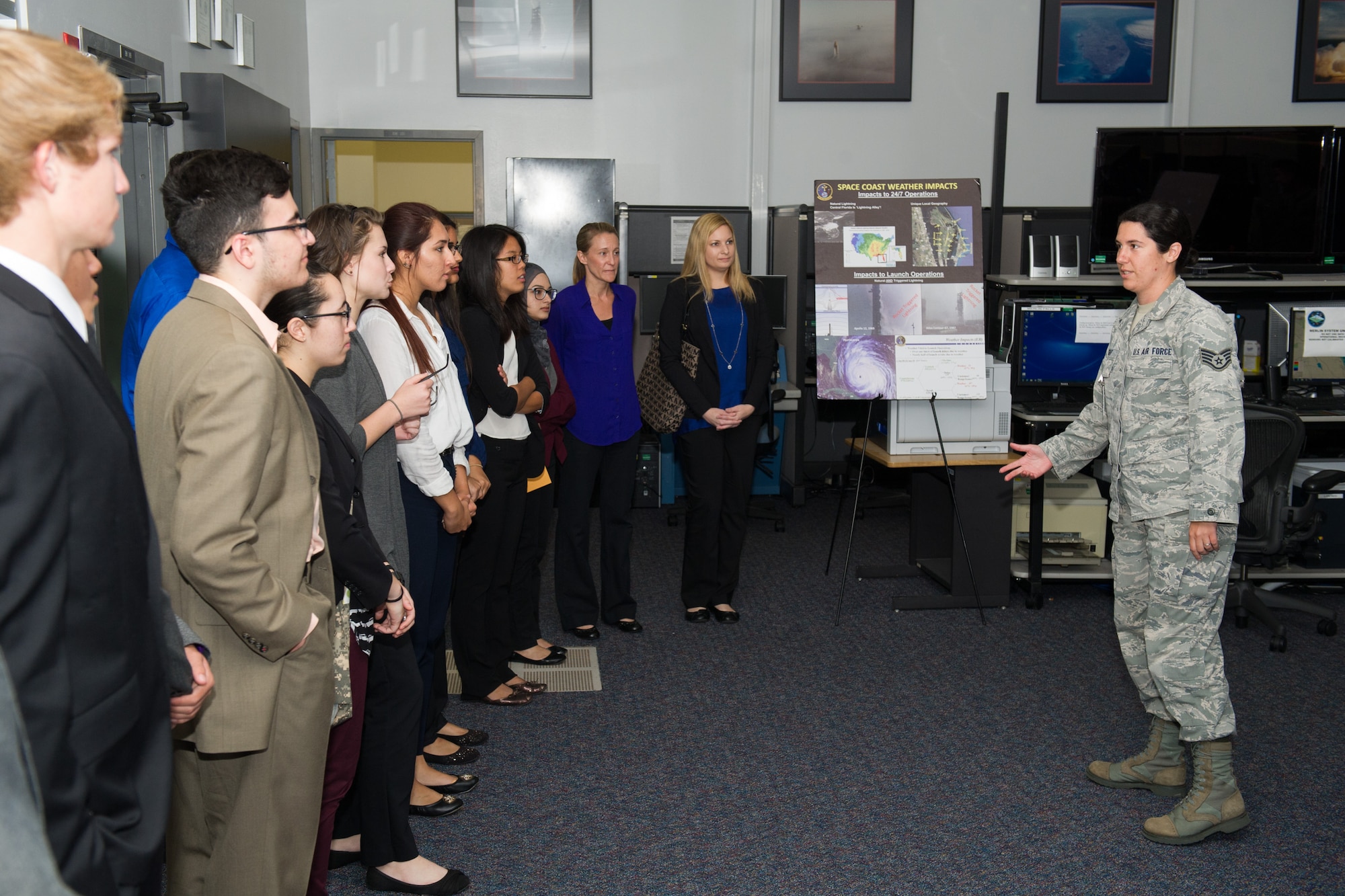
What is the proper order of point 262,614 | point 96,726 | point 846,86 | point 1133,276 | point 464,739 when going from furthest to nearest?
1. point 846,86
2. point 464,739
3. point 1133,276
4. point 262,614
5. point 96,726

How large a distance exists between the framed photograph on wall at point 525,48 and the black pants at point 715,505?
10.5ft

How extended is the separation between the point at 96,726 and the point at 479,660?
7.55 ft

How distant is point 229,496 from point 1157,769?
94.6 inches

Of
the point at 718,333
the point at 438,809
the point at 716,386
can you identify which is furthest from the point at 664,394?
the point at 438,809

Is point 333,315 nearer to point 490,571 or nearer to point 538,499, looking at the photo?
point 490,571

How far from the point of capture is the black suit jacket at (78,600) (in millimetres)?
822

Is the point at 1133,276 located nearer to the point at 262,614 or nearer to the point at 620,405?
the point at 620,405

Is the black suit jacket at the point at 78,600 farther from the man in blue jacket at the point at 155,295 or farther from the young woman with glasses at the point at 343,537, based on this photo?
the man in blue jacket at the point at 155,295

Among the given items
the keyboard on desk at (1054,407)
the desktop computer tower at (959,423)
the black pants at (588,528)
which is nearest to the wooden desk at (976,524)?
the desktop computer tower at (959,423)

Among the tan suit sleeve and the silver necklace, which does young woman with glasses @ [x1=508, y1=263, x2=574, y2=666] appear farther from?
the tan suit sleeve

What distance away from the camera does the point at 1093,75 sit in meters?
6.46

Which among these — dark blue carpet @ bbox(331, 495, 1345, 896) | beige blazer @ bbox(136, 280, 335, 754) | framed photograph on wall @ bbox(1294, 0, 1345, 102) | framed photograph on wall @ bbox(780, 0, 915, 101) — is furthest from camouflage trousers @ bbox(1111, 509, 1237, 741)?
framed photograph on wall @ bbox(1294, 0, 1345, 102)

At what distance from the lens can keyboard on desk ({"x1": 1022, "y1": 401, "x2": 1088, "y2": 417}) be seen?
413 cm

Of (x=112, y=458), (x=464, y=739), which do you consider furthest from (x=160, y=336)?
(x=464, y=739)
